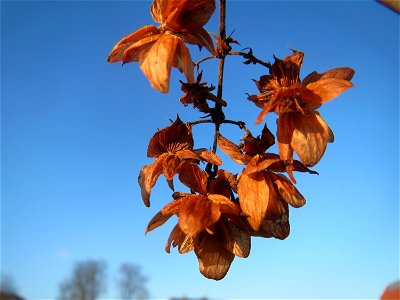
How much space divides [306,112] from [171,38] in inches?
11.7

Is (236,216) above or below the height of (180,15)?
below

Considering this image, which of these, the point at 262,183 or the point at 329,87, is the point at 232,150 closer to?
the point at 262,183

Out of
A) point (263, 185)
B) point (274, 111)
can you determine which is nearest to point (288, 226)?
point (263, 185)

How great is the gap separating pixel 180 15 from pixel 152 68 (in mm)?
139

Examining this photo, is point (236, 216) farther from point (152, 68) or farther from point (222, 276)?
point (152, 68)

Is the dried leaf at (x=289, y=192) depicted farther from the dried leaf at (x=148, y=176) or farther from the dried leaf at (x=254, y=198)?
the dried leaf at (x=148, y=176)

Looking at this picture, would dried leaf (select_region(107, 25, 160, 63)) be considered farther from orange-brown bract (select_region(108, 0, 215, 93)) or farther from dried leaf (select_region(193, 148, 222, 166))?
dried leaf (select_region(193, 148, 222, 166))

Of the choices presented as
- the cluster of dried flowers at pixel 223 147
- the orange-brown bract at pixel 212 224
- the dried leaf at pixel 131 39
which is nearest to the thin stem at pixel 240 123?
the cluster of dried flowers at pixel 223 147

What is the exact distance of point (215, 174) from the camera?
906 mm

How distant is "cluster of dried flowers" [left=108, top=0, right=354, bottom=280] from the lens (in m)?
0.82

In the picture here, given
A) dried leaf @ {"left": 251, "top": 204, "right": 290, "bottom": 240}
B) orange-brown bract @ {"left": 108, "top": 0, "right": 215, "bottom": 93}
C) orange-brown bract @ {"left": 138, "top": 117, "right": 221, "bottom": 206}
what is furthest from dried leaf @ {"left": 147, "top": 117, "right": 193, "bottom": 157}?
dried leaf @ {"left": 251, "top": 204, "right": 290, "bottom": 240}

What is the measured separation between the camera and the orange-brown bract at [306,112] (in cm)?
83

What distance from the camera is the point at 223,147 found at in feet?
2.97

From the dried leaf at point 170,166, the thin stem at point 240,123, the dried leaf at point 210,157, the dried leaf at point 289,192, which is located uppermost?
the thin stem at point 240,123
